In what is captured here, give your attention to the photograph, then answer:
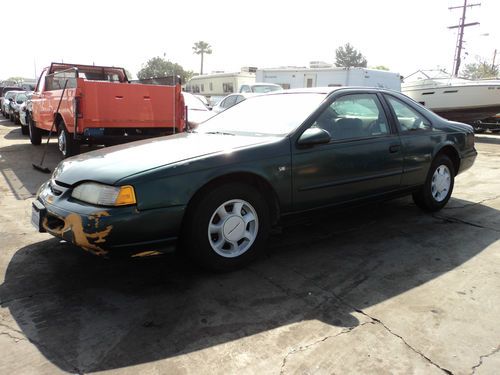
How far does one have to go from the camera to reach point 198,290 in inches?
123

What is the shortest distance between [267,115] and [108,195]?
1781 millimetres

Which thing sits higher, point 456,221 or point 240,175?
point 240,175

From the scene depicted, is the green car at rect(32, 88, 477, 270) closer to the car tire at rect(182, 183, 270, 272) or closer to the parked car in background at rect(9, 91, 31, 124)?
the car tire at rect(182, 183, 270, 272)

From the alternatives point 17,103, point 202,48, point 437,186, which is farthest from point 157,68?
point 437,186

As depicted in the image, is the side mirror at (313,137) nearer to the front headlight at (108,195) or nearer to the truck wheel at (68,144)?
the front headlight at (108,195)

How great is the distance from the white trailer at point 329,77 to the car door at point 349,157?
42.2ft

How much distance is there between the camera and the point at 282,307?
2.90 meters

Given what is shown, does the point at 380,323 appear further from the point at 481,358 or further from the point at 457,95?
the point at 457,95

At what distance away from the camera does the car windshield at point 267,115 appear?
12.5ft

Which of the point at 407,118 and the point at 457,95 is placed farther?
the point at 457,95

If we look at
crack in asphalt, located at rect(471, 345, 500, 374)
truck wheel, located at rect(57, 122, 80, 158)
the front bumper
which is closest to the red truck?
truck wheel, located at rect(57, 122, 80, 158)

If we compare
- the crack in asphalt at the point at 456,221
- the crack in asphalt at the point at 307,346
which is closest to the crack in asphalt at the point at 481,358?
the crack in asphalt at the point at 307,346

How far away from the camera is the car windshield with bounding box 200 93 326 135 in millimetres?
3814

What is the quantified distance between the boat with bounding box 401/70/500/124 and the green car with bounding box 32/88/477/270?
10.2 metres
